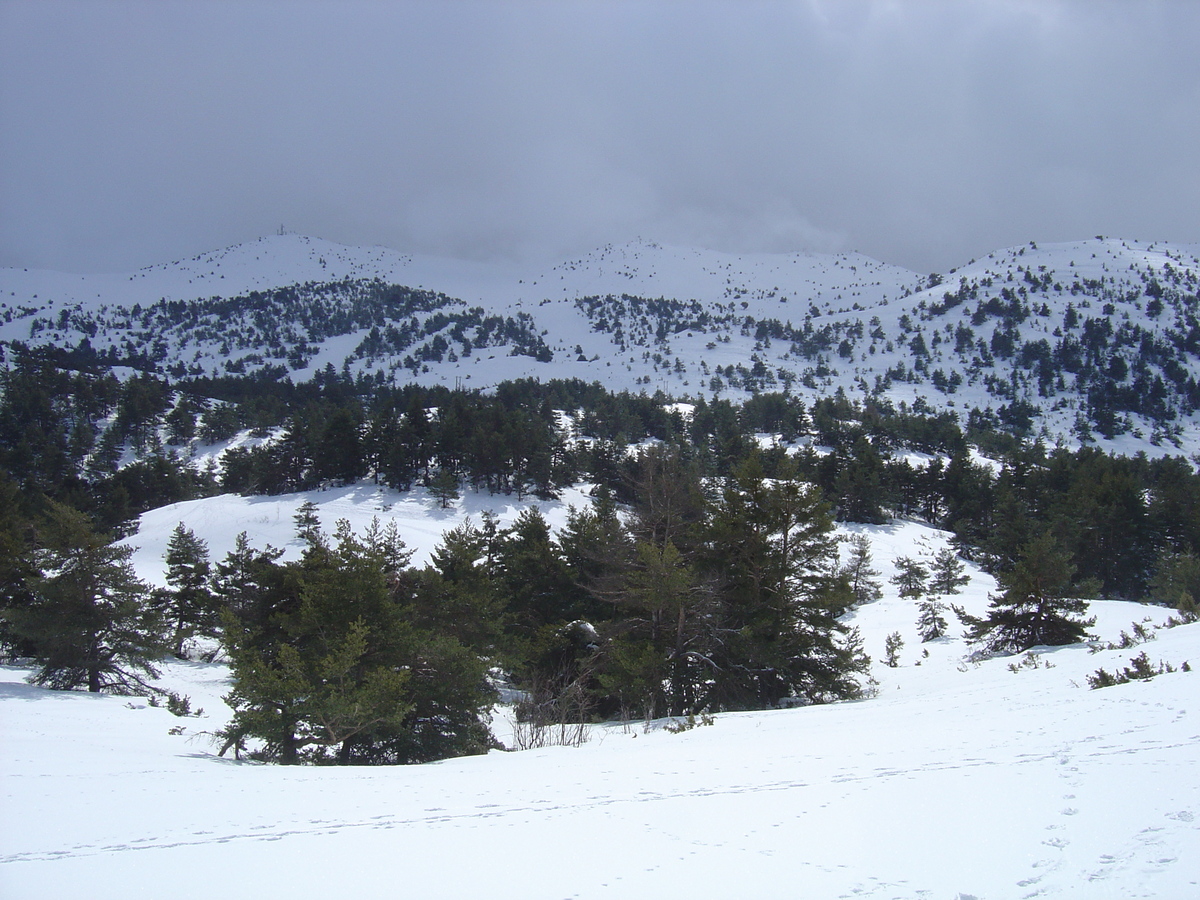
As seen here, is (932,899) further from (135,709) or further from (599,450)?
(599,450)

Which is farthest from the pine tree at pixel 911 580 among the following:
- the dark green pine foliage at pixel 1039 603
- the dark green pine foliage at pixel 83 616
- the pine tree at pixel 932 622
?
the dark green pine foliage at pixel 83 616

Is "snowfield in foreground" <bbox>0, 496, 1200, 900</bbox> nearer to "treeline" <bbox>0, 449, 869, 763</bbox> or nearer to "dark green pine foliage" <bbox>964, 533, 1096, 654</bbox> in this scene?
"treeline" <bbox>0, 449, 869, 763</bbox>

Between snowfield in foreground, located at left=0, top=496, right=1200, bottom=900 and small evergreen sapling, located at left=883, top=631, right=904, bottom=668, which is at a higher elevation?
snowfield in foreground, located at left=0, top=496, right=1200, bottom=900

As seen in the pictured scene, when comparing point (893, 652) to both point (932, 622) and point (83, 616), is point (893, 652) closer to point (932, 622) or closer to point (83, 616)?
point (932, 622)

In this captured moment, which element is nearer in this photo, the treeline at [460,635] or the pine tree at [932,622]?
the treeline at [460,635]

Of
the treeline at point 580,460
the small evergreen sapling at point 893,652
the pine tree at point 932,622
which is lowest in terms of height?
the small evergreen sapling at point 893,652

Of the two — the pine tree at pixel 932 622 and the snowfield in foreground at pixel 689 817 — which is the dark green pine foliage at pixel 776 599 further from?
the pine tree at pixel 932 622

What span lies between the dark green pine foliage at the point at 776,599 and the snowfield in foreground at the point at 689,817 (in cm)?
699

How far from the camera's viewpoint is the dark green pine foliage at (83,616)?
16.1m

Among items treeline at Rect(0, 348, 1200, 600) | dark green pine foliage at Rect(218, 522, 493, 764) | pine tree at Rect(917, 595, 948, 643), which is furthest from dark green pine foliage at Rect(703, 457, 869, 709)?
pine tree at Rect(917, 595, 948, 643)

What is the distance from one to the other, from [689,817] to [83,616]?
18.9 metres

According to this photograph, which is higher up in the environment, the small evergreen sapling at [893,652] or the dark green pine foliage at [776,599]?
the dark green pine foliage at [776,599]

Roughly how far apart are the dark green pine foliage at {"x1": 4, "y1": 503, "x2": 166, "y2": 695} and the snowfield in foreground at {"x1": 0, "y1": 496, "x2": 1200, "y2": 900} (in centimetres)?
1004

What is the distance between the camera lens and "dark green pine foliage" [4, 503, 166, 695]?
16.1 metres
